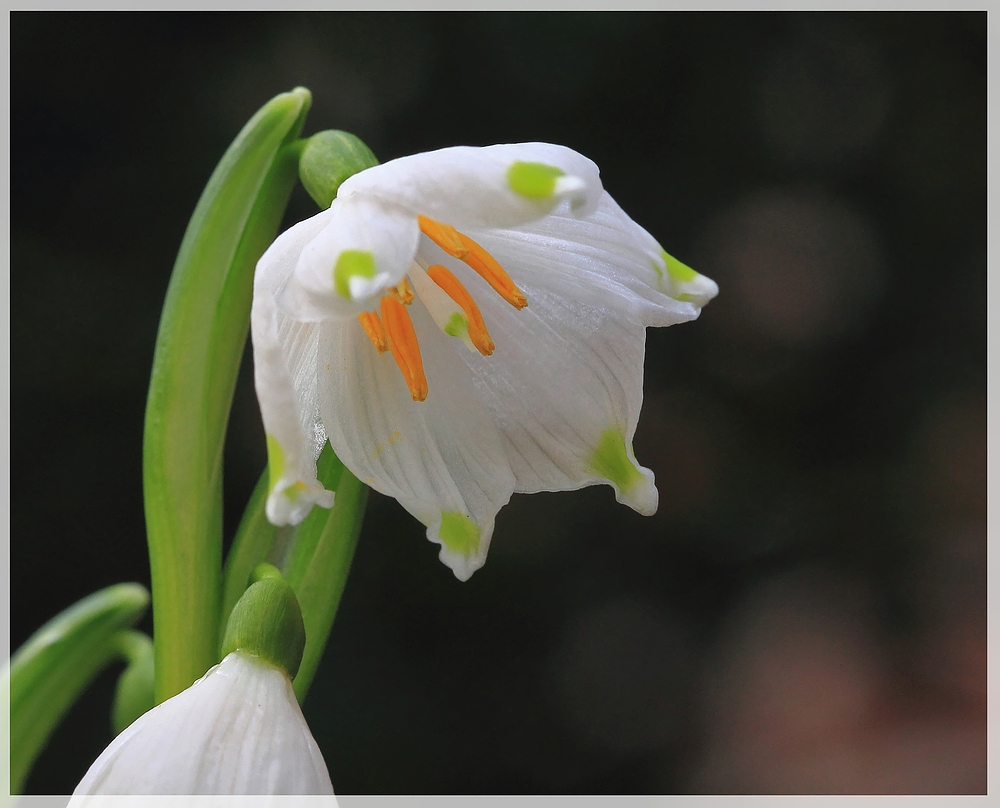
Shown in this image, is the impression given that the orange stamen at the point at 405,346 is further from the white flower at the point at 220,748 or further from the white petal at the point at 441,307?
the white flower at the point at 220,748

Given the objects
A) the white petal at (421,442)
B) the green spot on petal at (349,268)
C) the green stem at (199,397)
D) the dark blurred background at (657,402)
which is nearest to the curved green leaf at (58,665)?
the green stem at (199,397)

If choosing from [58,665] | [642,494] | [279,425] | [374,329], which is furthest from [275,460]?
[58,665]

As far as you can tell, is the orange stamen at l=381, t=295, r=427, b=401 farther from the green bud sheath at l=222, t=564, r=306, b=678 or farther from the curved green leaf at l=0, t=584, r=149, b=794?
the curved green leaf at l=0, t=584, r=149, b=794

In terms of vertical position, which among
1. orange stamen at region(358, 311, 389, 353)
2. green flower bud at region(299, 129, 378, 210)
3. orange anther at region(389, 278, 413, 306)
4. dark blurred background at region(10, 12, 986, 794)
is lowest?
dark blurred background at region(10, 12, 986, 794)

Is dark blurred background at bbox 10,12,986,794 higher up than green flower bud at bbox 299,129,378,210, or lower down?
lower down

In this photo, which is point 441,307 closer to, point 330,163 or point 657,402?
point 330,163

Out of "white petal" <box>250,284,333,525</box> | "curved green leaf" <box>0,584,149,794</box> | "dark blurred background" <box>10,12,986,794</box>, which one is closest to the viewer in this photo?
"white petal" <box>250,284,333,525</box>

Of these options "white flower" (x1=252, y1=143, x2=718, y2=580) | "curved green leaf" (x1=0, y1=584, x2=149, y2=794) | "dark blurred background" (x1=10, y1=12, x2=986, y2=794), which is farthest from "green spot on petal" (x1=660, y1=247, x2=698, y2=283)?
"dark blurred background" (x1=10, y1=12, x2=986, y2=794)

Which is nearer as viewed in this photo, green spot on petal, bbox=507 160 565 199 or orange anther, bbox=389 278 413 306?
green spot on petal, bbox=507 160 565 199
